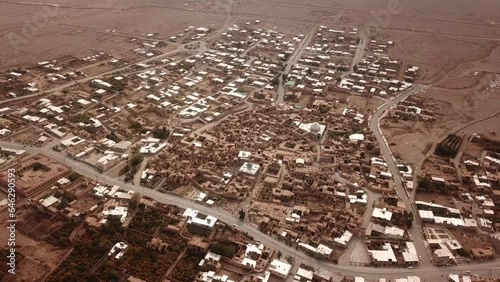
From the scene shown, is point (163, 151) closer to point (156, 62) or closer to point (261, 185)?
point (261, 185)

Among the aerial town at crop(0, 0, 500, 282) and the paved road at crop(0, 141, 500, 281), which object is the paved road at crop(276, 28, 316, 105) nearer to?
the aerial town at crop(0, 0, 500, 282)

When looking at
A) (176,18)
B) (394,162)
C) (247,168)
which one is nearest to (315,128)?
(394,162)

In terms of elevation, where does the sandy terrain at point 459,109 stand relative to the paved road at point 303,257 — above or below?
above

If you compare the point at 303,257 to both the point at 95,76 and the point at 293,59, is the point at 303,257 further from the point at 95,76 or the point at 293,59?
the point at 293,59

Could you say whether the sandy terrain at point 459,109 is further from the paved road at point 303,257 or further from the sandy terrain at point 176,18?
the paved road at point 303,257

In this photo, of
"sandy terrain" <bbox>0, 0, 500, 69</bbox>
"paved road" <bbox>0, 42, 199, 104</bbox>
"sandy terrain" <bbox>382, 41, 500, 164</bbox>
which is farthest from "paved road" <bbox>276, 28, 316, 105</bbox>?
"paved road" <bbox>0, 42, 199, 104</bbox>

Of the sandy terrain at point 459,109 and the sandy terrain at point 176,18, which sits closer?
Answer: the sandy terrain at point 459,109

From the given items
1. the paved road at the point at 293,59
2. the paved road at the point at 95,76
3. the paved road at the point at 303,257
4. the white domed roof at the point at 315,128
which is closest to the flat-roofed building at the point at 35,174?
the paved road at the point at 303,257
